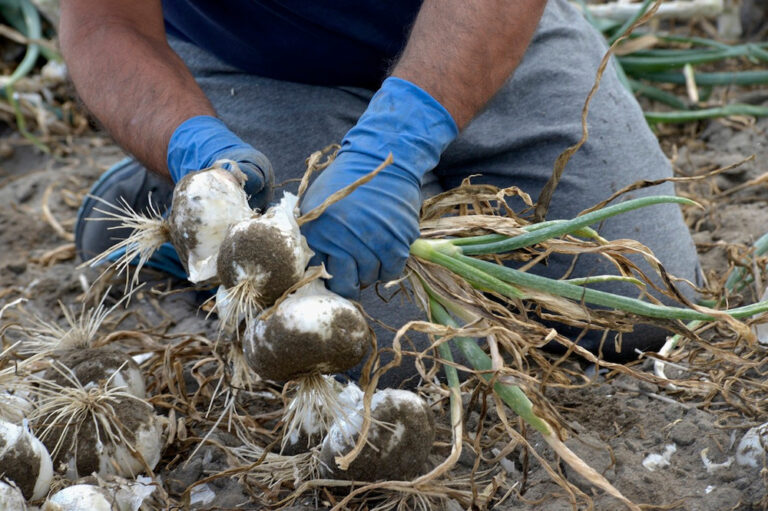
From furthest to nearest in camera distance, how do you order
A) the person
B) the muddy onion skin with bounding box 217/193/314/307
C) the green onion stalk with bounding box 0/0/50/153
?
the green onion stalk with bounding box 0/0/50/153 → the person → the muddy onion skin with bounding box 217/193/314/307

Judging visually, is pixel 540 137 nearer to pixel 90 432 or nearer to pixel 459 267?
pixel 459 267

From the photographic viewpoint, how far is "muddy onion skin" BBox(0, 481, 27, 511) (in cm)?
99

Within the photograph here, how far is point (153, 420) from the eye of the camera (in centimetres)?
125

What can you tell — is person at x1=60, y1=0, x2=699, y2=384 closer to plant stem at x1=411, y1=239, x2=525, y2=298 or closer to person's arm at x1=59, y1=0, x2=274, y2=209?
person's arm at x1=59, y1=0, x2=274, y2=209

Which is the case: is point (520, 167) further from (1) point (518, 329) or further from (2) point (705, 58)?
(2) point (705, 58)

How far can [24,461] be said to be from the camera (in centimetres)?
106

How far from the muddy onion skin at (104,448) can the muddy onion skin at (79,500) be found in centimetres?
9

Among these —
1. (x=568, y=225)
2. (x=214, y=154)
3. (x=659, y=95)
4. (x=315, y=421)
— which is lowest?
(x=659, y=95)

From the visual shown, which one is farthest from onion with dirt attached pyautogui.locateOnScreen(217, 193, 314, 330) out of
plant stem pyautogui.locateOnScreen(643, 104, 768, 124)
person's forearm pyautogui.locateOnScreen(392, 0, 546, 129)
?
plant stem pyautogui.locateOnScreen(643, 104, 768, 124)

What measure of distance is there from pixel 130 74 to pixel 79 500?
87cm

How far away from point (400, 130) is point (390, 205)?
14 centimetres

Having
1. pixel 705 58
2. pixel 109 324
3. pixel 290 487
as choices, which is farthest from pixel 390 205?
pixel 705 58

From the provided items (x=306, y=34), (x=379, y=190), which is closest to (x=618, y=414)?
(x=379, y=190)

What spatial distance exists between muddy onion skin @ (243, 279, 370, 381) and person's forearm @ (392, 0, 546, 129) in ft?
1.38
